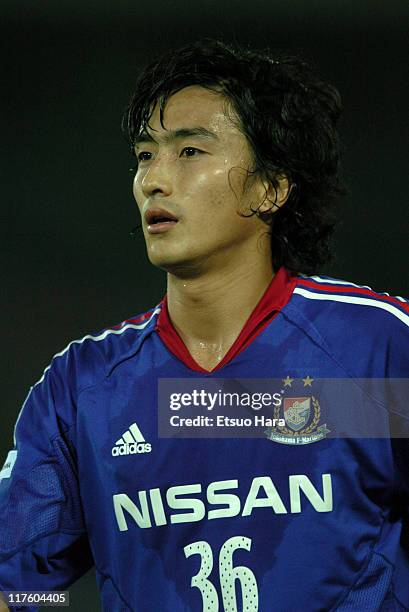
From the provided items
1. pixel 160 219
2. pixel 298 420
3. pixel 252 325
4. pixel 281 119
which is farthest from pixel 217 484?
pixel 281 119

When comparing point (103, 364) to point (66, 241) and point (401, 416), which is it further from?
point (66, 241)

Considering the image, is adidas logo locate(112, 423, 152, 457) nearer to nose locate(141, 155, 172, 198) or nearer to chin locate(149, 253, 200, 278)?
chin locate(149, 253, 200, 278)

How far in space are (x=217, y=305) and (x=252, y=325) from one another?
7 cm

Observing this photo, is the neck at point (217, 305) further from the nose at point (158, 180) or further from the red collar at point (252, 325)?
the nose at point (158, 180)

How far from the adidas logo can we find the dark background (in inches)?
47.9

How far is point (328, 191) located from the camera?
6.38 ft

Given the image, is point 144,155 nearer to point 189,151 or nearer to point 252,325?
point 189,151

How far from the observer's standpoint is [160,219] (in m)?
1.65

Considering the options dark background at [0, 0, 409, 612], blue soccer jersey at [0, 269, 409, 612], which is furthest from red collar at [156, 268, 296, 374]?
dark background at [0, 0, 409, 612]

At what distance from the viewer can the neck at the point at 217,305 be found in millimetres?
1700

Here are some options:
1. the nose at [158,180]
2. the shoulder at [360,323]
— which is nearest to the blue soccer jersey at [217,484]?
the shoulder at [360,323]

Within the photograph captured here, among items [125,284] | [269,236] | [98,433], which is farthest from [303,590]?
[125,284]

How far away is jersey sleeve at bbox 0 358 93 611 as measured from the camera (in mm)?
1670

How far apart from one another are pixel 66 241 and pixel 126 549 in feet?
4.65
